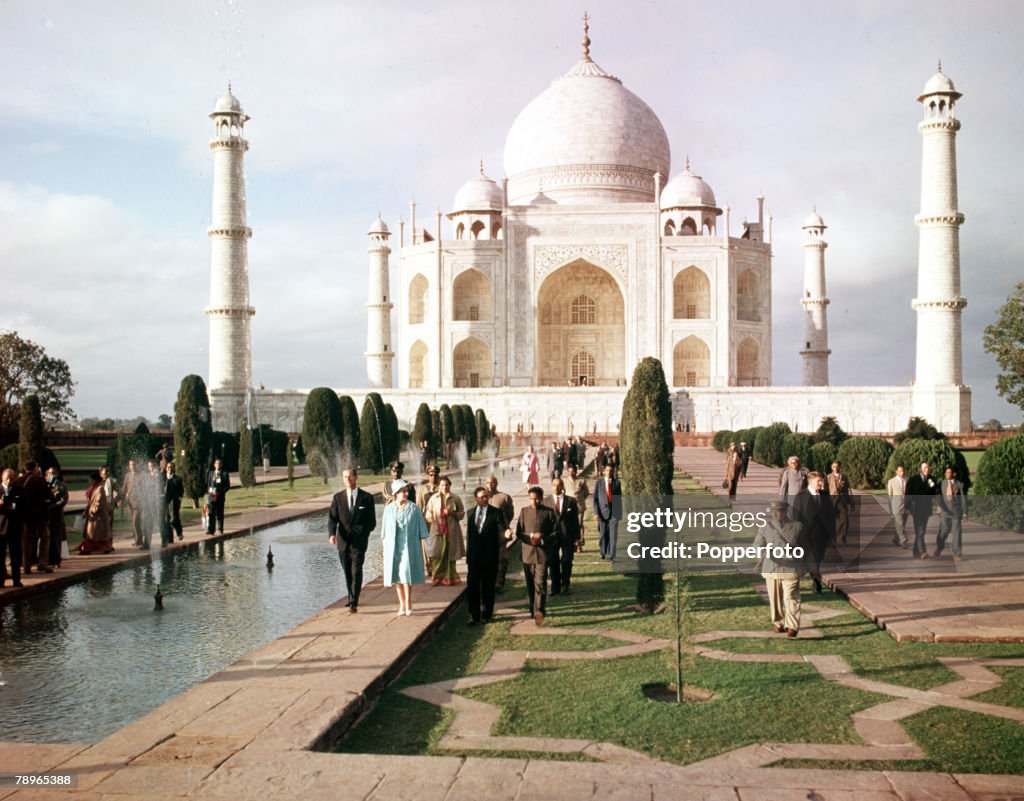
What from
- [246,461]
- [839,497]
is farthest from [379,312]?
[839,497]

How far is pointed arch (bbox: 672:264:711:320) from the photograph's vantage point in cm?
3294

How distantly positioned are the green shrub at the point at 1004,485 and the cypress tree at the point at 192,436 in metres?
9.27

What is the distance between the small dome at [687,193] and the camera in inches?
1313

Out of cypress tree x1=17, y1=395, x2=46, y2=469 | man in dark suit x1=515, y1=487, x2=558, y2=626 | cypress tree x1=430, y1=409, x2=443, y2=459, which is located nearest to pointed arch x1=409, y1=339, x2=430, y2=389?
cypress tree x1=430, y1=409, x2=443, y2=459

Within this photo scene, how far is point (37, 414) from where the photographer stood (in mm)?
11578

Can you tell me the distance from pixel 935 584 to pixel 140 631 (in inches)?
204

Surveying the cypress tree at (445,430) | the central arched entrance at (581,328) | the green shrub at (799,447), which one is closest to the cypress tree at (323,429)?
the cypress tree at (445,430)

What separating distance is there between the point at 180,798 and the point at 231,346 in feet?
82.6

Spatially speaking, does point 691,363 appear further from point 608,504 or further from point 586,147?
point 608,504

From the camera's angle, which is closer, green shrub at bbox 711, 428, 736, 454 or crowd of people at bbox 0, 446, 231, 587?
crowd of people at bbox 0, 446, 231, 587

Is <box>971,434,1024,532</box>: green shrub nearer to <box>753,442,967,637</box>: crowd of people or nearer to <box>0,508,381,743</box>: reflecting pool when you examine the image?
<box>753,442,967,637</box>: crowd of people

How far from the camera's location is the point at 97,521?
8211 mm

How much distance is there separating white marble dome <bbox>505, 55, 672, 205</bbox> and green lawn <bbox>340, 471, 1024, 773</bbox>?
2963 cm

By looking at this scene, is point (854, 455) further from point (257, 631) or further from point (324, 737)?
point (324, 737)
